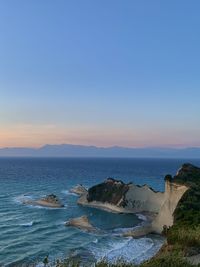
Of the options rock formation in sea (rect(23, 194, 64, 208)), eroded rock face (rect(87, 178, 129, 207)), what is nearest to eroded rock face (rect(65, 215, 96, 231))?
rock formation in sea (rect(23, 194, 64, 208))

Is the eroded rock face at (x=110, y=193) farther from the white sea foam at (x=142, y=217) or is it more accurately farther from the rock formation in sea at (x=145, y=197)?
the white sea foam at (x=142, y=217)

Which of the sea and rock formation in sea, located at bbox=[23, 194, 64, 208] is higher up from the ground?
rock formation in sea, located at bbox=[23, 194, 64, 208]

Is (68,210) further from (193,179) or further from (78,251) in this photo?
(78,251)

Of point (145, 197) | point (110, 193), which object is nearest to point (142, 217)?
point (145, 197)

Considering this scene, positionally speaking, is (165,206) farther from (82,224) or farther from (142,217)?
(142,217)

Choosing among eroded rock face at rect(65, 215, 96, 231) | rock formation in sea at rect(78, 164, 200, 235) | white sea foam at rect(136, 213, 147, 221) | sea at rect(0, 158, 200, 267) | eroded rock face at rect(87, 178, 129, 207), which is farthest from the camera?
eroded rock face at rect(87, 178, 129, 207)

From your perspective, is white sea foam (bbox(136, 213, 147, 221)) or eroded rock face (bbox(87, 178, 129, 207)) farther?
eroded rock face (bbox(87, 178, 129, 207))

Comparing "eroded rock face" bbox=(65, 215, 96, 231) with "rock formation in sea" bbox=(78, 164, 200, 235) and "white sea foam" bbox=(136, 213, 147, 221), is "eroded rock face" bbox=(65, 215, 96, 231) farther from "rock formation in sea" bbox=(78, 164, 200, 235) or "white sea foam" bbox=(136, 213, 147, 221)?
"white sea foam" bbox=(136, 213, 147, 221)

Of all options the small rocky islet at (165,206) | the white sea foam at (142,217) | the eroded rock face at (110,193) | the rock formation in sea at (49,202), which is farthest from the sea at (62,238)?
the eroded rock face at (110,193)
